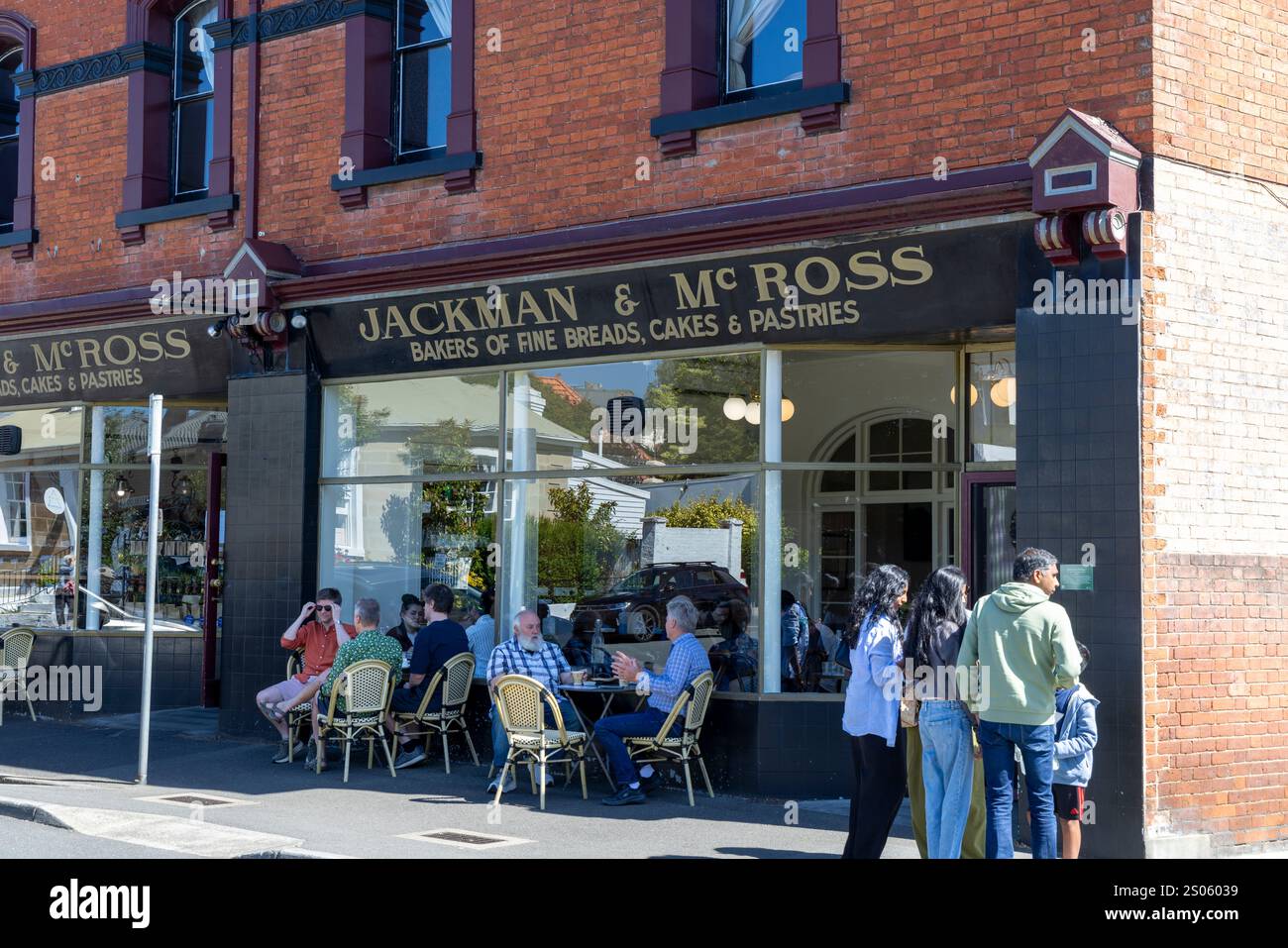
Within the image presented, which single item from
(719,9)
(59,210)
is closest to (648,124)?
(719,9)

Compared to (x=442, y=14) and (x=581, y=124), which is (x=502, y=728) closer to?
(x=581, y=124)

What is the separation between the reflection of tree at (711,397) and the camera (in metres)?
11.8

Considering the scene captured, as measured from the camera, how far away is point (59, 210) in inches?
639

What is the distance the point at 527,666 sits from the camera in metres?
11.4

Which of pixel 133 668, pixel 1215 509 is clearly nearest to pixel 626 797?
pixel 1215 509

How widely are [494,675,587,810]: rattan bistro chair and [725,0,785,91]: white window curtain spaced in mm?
5007

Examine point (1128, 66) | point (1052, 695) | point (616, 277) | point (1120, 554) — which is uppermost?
point (1128, 66)

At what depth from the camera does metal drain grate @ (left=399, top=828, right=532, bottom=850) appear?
939 cm

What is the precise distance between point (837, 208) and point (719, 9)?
8.04 ft

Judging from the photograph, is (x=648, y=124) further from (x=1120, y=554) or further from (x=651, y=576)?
(x=1120, y=554)

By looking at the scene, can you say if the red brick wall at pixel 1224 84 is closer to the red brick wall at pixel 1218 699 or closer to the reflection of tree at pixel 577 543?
the red brick wall at pixel 1218 699

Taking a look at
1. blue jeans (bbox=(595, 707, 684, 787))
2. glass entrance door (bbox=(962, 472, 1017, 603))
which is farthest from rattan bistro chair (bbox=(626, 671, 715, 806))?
glass entrance door (bbox=(962, 472, 1017, 603))

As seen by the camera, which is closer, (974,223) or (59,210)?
(974,223)

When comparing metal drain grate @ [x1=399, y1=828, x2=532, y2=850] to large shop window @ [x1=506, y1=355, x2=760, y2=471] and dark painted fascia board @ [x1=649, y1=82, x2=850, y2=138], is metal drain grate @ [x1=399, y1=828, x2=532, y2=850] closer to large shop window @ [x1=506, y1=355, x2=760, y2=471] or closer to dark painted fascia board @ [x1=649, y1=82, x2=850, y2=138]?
large shop window @ [x1=506, y1=355, x2=760, y2=471]
